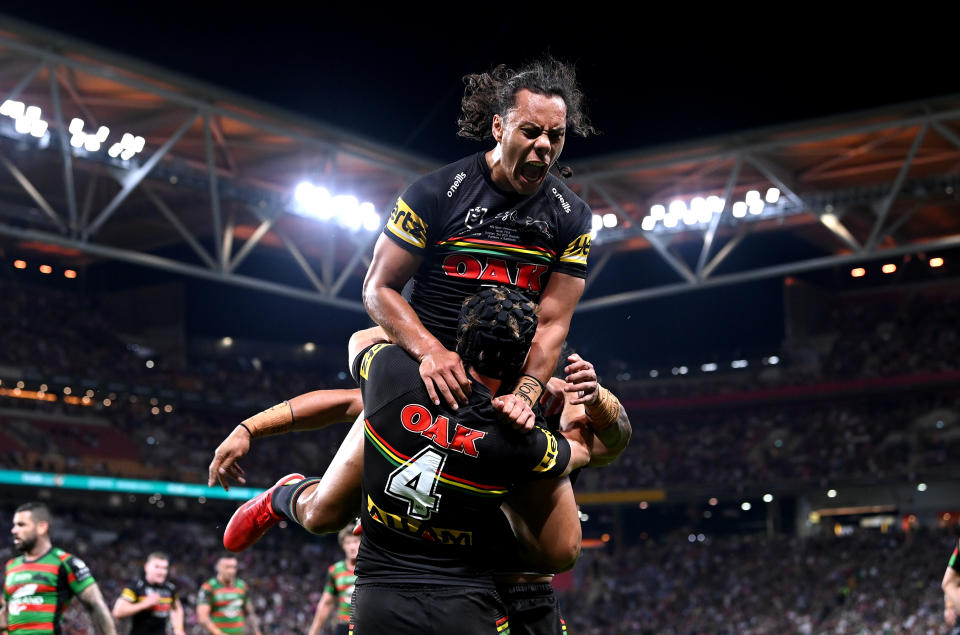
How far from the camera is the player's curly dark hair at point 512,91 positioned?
182 inches

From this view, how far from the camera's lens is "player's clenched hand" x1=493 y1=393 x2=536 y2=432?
3965 millimetres

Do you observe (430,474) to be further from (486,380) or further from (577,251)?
(577,251)

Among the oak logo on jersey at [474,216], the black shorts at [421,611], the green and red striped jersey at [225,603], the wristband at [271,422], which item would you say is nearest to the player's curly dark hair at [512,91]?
the oak logo on jersey at [474,216]

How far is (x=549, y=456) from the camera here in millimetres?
4195

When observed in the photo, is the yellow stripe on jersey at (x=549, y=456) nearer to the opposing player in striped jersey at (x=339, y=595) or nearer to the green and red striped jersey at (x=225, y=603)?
the opposing player in striped jersey at (x=339, y=595)

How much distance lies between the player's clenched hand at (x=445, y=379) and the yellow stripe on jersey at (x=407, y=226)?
728mm

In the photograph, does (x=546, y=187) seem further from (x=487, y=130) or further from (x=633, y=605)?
(x=633, y=605)

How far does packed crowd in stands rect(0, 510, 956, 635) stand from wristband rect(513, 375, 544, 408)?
23.8 m

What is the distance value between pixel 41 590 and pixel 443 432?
597cm

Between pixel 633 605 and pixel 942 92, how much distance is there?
1949cm

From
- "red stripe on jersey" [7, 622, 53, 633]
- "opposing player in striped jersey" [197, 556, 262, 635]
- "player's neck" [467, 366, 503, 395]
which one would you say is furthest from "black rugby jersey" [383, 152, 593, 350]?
"opposing player in striped jersey" [197, 556, 262, 635]

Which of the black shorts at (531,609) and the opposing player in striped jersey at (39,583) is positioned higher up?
the opposing player in striped jersey at (39,583)

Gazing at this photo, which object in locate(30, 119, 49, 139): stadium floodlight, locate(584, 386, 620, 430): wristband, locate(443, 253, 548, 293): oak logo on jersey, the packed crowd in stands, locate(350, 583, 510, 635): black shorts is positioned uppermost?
locate(30, 119, 49, 139): stadium floodlight

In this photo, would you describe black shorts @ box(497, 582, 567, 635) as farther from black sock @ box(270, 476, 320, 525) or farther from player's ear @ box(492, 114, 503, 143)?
player's ear @ box(492, 114, 503, 143)
